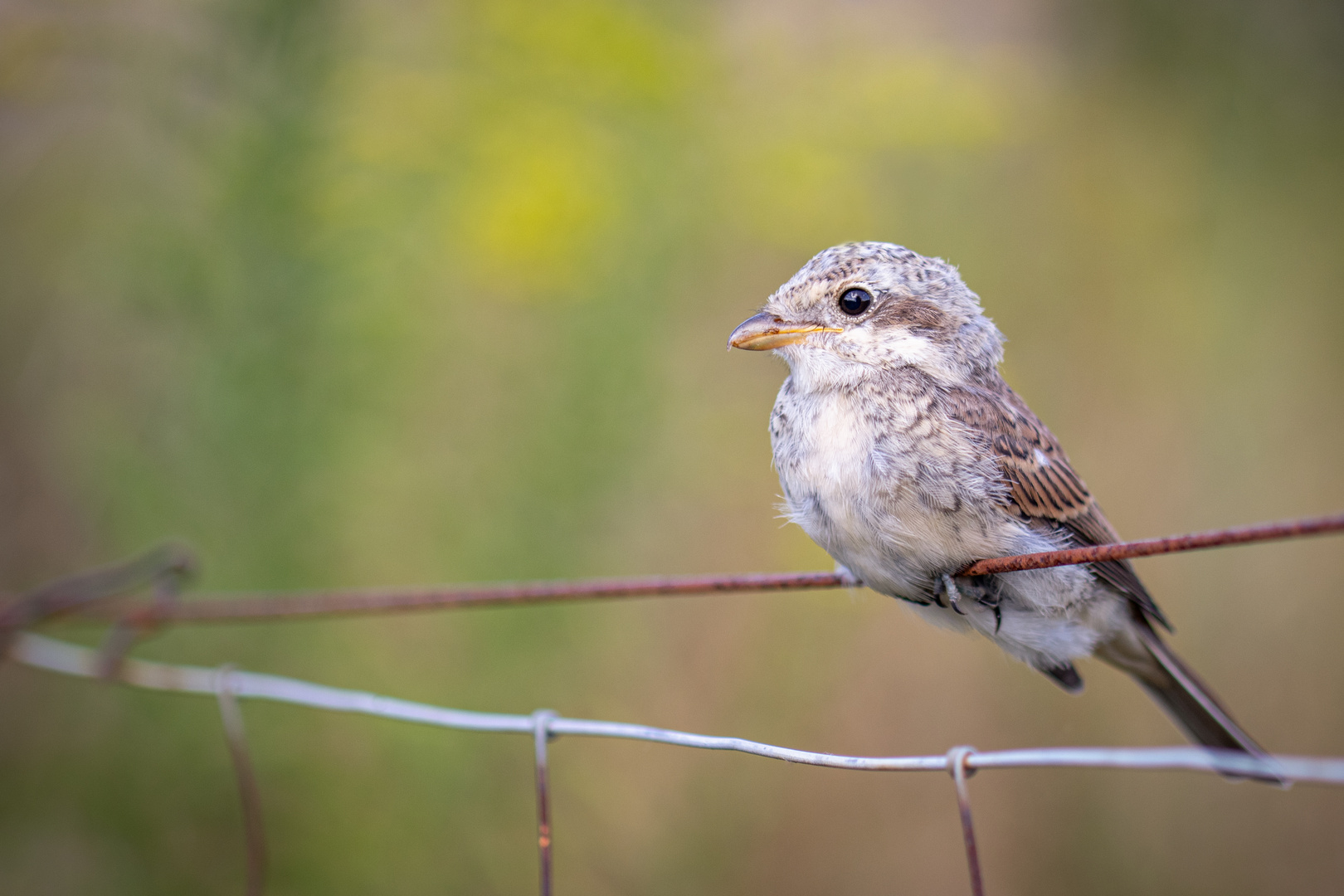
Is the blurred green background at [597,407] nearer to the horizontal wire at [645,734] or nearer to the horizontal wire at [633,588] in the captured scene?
the horizontal wire at [645,734]

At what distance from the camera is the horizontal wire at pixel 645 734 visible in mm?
1059

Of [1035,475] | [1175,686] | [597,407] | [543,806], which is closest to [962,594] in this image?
[1035,475]

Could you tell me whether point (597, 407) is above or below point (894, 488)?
above

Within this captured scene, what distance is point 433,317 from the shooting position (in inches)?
143

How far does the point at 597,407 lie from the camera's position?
3.62m

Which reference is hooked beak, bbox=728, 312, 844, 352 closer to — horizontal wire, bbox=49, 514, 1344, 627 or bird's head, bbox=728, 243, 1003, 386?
bird's head, bbox=728, 243, 1003, 386

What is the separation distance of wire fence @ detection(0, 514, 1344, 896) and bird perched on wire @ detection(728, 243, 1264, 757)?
0.34 feet

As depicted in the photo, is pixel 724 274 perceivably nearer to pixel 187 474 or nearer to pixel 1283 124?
pixel 187 474

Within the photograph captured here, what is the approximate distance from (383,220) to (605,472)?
1092 mm

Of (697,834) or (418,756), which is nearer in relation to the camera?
(418,756)

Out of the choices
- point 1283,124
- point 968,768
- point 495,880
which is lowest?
point 495,880

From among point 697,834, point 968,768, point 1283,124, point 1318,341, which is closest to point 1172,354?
point 1318,341

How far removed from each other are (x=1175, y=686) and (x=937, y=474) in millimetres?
943

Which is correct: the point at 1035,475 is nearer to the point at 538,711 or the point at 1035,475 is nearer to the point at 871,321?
the point at 871,321
